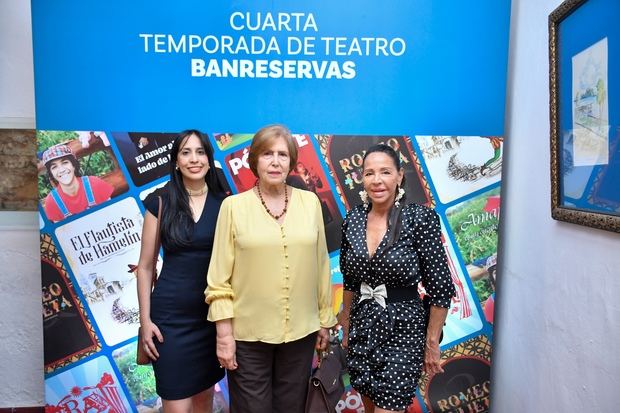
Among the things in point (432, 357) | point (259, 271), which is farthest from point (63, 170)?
point (432, 357)

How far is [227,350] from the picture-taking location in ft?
5.24

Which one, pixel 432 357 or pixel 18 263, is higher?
pixel 18 263

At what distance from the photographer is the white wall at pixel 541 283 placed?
1452 millimetres

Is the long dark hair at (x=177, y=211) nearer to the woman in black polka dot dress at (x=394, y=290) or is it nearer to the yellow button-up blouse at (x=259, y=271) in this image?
the yellow button-up blouse at (x=259, y=271)

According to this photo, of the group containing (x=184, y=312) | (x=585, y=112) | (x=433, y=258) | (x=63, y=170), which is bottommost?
(x=184, y=312)

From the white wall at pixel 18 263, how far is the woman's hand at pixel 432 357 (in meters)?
2.27

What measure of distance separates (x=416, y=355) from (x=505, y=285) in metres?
0.98

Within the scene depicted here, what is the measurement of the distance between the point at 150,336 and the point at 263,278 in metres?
0.57

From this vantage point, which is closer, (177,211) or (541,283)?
(177,211)

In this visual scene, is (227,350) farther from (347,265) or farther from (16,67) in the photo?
(16,67)

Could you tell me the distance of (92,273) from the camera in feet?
7.50

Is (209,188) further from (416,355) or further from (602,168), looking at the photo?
(602,168)

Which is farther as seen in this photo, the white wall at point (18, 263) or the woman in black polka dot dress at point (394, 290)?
the white wall at point (18, 263)

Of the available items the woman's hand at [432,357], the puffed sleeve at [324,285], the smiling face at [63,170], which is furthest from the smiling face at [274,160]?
the smiling face at [63,170]
